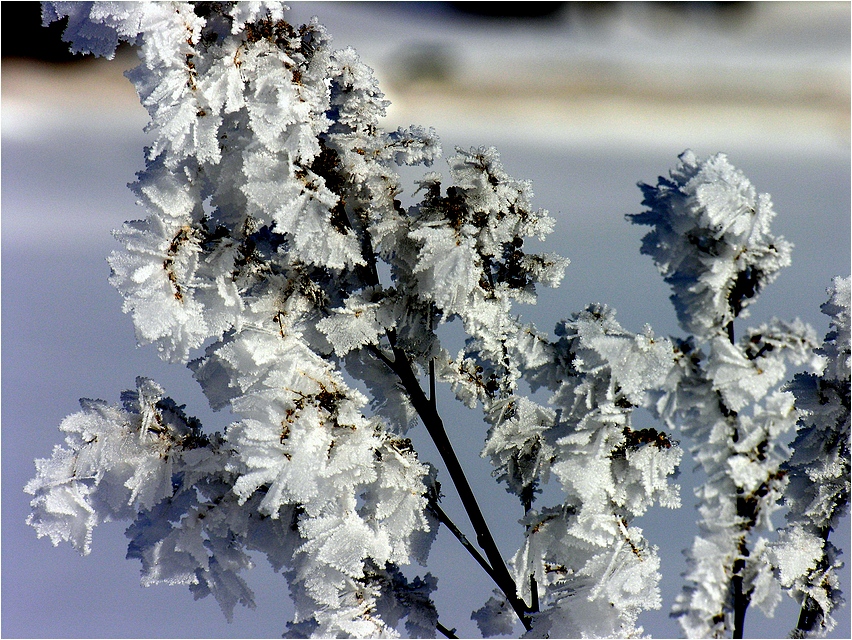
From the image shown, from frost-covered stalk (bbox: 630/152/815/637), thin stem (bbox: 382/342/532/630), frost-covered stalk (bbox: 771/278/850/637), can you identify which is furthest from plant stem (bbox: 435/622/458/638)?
frost-covered stalk (bbox: 771/278/850/637)

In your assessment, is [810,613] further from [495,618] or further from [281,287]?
[281,287]

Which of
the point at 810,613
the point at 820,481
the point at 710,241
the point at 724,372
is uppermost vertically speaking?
the point at 710,241

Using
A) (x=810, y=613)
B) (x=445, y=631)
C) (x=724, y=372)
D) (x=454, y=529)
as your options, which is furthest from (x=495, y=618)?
(x=724, y=372)

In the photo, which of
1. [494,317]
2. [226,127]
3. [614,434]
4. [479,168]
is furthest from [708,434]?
[226,127]

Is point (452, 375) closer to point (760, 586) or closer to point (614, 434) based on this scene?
point (614, 434)

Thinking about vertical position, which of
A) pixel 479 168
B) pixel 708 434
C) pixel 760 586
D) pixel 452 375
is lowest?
pixel 760 586

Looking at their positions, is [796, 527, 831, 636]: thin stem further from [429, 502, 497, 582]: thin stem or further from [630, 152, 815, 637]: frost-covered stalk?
[429, 502, 497, 582]: thin stem

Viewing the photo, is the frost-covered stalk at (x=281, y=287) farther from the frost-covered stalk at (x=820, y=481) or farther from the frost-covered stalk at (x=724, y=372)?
the frost-covered stalk at (x=820, y=481)
